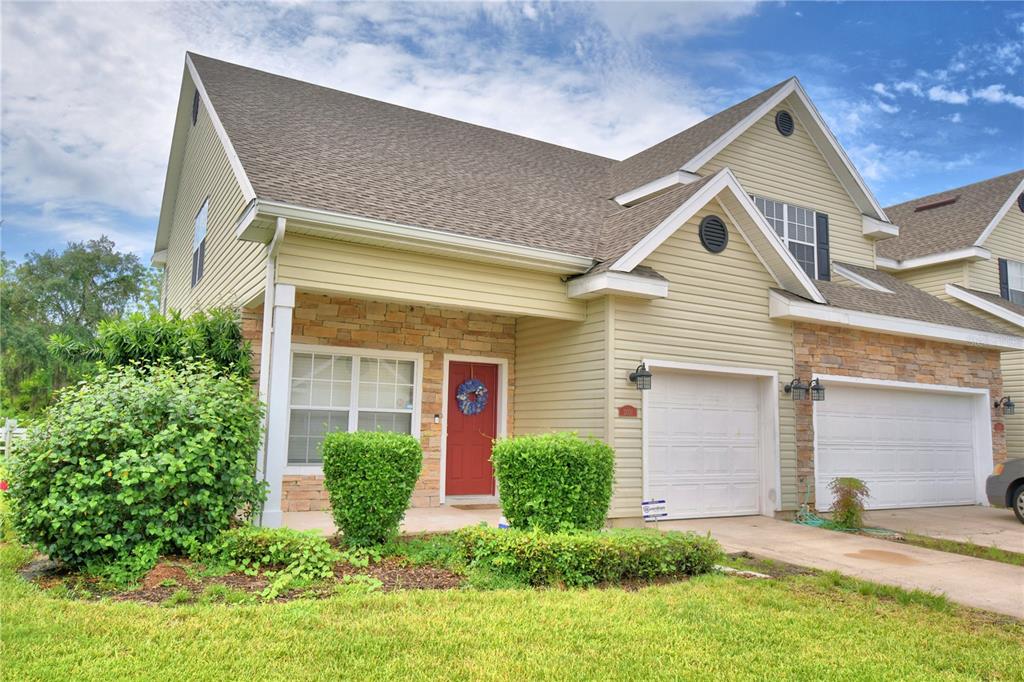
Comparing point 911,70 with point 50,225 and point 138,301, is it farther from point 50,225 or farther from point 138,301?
point 138,301

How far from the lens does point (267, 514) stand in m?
7.46

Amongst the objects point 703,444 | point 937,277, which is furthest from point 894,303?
point 937,277

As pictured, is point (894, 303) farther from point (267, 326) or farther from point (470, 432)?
point (267, 326)

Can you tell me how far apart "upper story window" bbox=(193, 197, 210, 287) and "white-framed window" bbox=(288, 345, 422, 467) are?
4166 millimetres

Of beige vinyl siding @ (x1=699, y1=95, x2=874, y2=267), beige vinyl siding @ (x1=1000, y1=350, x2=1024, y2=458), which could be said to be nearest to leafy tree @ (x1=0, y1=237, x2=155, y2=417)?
beige vinyl siding @ (x1=699, y1=95, x2=874, y2=267)

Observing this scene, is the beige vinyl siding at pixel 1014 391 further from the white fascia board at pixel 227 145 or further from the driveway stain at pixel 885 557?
the white fascia board at pixel 227 145

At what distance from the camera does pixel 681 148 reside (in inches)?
513

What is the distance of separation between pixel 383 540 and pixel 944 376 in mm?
10854

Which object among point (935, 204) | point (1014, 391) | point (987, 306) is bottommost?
point (1014, 391)

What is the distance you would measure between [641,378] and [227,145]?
6.21 metres

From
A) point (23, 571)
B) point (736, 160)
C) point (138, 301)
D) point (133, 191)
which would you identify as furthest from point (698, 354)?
point (138, 301)

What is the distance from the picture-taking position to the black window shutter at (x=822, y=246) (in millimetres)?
13273

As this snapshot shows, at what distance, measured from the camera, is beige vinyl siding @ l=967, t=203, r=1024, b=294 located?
633 inches

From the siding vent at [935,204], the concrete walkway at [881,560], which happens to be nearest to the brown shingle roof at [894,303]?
the concrete walkway at [881,560]
